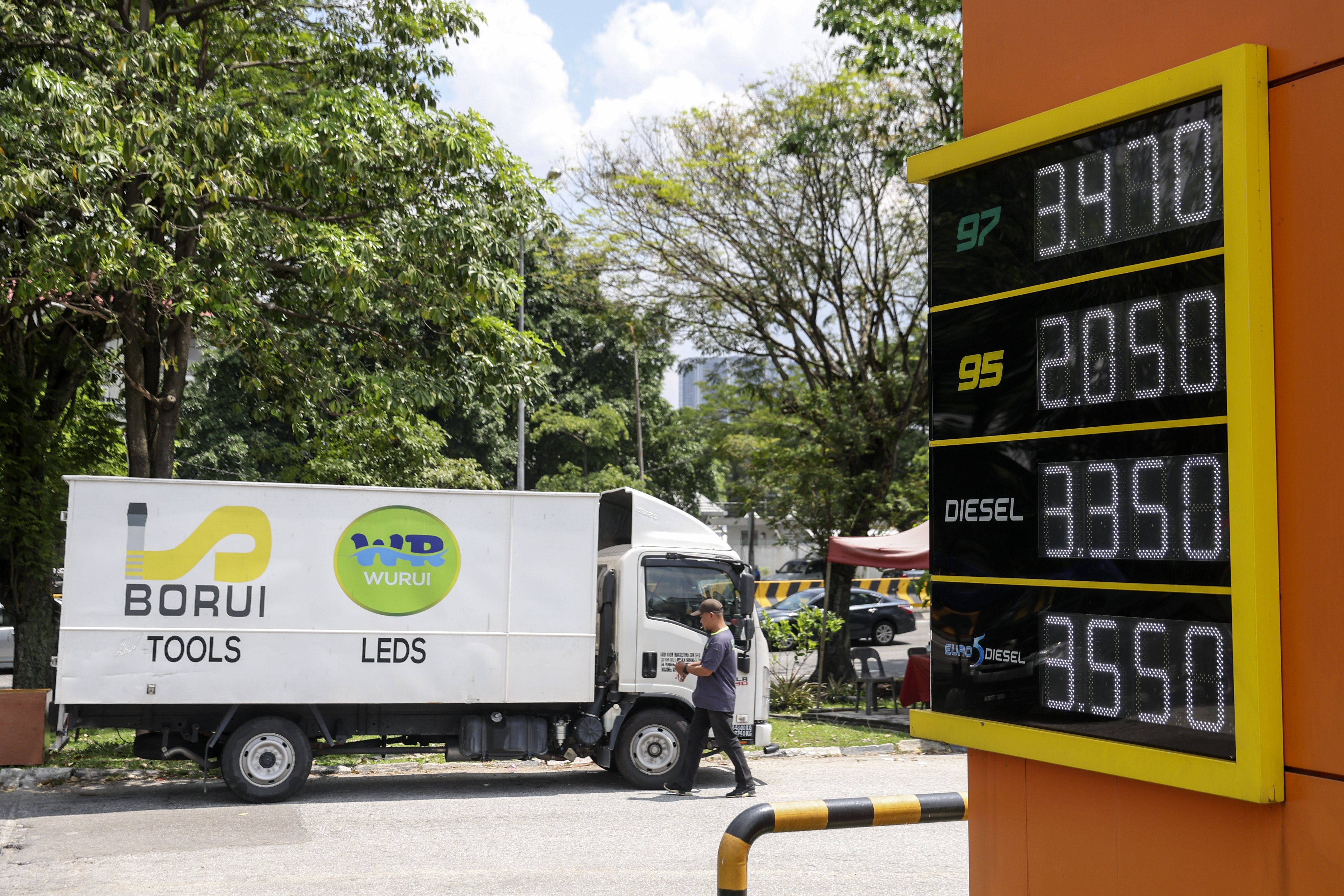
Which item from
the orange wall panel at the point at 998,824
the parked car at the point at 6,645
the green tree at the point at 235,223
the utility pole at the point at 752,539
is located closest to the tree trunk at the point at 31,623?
the green tree at the point at 235,223

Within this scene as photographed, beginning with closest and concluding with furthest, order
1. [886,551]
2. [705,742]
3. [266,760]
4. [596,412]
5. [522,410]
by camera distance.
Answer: [266,760]
[705,742]
[886,551]
[522,410]
[596,412]

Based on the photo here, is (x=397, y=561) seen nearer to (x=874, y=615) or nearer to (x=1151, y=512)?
(x=1151, y=512)

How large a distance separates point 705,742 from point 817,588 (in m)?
24.4

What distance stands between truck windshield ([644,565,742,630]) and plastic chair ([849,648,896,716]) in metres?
5.11

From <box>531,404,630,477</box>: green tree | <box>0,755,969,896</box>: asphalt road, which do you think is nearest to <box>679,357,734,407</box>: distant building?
<box>531,404,630,477</box>: green tree

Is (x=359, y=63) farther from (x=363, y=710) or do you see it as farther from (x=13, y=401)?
(x=363, y=710)

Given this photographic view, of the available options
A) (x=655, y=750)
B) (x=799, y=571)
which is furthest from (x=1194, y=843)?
(x=799, y=571)

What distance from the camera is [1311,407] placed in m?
2.59

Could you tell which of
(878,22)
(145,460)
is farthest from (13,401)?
(878,22)

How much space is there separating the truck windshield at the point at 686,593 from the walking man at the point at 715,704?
59cm

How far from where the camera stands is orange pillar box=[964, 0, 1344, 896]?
8.32 ft

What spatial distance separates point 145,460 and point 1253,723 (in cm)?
1338

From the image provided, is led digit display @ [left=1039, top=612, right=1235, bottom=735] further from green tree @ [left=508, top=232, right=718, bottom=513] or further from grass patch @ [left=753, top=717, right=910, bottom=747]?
green tree @ [left=508, top=232, right=718, bottom=513]

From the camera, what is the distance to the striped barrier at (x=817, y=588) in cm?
3581
